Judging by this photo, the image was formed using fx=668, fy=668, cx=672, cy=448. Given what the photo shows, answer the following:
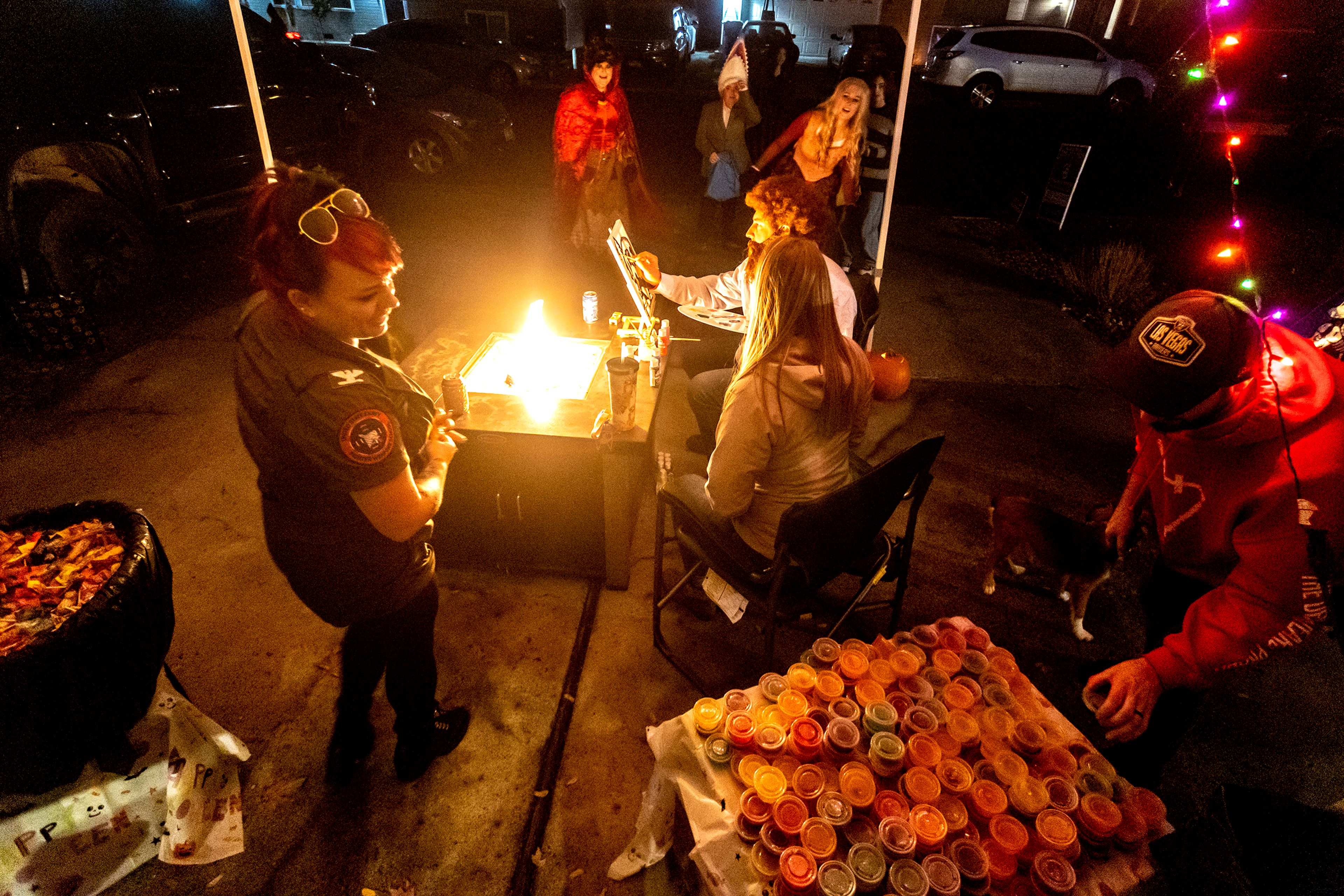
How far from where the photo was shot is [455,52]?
12.3 metres

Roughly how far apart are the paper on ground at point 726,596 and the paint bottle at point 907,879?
1108 mm

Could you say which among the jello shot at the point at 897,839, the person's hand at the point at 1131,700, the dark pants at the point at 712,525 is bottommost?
Result: the dark pants at the point at 712,525

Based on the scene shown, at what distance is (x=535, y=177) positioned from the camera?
9.55 metres

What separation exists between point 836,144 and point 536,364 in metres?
2.92

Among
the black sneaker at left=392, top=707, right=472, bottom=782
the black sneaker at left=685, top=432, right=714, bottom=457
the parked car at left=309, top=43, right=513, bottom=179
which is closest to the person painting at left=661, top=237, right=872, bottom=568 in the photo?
the black sneaker at left=392, top=707, right=472, bottom=782

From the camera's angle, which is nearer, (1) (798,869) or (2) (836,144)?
(1) (798,869)

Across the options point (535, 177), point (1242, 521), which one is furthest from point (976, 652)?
point (535, 177)

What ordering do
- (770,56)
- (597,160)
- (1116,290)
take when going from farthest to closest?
1. (770,56)
2. (1116,290)
3. (597,160)

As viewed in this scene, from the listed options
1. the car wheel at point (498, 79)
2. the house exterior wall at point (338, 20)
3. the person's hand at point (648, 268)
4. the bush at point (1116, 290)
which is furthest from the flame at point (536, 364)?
the house exterior wall at point (338, 20)

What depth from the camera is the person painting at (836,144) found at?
15.5 feet

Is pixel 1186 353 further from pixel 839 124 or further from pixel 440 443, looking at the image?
pixel 839 124

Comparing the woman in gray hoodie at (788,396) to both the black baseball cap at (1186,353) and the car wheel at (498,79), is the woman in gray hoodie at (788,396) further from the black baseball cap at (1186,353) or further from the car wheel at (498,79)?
the car wheel at (498,79)

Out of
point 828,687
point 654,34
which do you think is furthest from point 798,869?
point 654,34

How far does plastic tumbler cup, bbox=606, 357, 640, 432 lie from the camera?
2.78 metres
